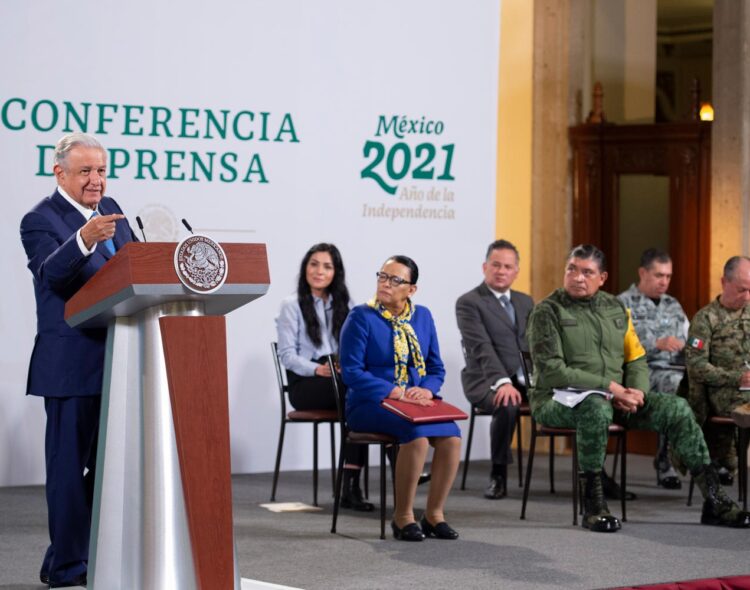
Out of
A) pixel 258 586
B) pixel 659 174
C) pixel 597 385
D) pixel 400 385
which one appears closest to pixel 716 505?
pixel 597 385

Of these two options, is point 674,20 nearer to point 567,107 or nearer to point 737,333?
point 567,107

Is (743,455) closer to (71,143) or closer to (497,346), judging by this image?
(497,346)

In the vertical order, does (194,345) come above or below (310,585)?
above

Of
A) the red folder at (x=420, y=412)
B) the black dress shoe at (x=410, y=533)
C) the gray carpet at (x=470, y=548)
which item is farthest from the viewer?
the black dress shoe at (x=410, y=533)

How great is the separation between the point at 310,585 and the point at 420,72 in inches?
161

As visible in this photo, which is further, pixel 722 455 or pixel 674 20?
pixel 674 20

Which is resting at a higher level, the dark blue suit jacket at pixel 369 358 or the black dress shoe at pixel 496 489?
the dark blue suit jacket at pixel 369 358

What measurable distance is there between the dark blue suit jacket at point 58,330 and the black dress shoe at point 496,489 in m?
2.92

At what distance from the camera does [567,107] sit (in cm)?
845

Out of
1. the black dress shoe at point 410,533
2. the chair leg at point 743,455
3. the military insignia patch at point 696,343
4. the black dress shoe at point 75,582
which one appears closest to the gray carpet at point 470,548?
the black dress shoe at point 410,533

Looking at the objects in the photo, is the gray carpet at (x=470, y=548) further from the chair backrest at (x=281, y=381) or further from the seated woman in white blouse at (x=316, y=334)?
the chair backrest at (x=281, y=381)

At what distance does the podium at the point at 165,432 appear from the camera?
326cm

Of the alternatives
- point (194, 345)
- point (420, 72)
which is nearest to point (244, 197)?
point (420, 72)

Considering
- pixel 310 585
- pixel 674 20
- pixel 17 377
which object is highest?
pixel 674 20
